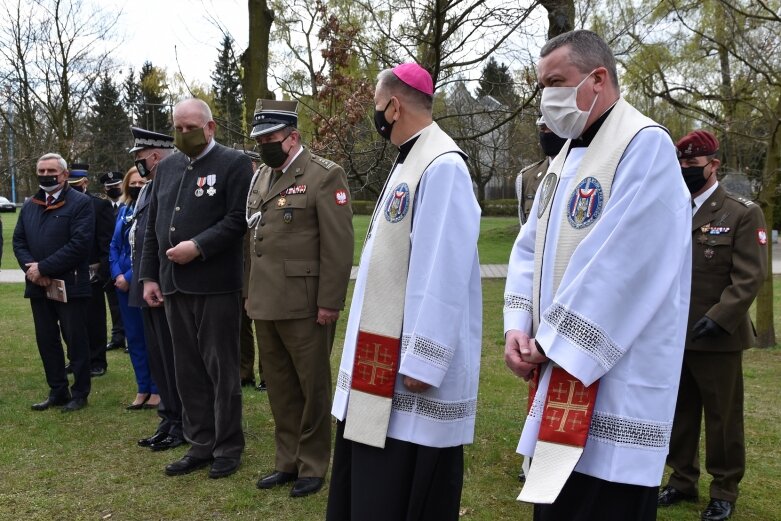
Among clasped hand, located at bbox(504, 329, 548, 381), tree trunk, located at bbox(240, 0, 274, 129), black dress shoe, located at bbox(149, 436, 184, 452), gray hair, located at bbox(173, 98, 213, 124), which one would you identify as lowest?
black dress shoe, located at bbox(149, 436, 184, 452)

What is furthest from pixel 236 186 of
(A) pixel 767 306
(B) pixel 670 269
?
(A) pixel 767 306

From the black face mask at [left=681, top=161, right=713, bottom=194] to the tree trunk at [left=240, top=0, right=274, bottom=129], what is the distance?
6281 millimetres

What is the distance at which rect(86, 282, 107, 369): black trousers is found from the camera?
852cm

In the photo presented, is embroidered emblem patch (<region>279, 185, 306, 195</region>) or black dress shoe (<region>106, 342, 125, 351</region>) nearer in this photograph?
embroidered emblem patch (<region>279, 185, 306, 195</region>)

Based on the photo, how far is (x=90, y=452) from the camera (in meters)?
5.72

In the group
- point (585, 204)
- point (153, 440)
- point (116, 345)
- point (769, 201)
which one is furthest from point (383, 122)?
point (116, 345)

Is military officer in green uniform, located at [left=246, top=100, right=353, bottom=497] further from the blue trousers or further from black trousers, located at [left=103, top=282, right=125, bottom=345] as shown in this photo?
black trousers, located at [left=103, top=282, right=125, bottom=345]

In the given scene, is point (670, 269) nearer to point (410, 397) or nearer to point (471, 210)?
point (471, 210)

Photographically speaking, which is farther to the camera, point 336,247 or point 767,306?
point 767,306

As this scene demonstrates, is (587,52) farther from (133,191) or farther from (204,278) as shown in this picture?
(133,191)

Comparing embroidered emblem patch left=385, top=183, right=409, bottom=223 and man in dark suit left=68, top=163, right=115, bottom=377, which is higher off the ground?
embroidered emblem patch left=385, top=183, right=409, bottom=223

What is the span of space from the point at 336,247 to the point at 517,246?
6.20 ft

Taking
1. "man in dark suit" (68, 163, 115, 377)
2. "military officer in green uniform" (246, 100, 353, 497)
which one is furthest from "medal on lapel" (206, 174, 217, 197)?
"man in dark suit" (68, 163, 115, 377)

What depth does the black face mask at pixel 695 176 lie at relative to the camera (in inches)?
176
